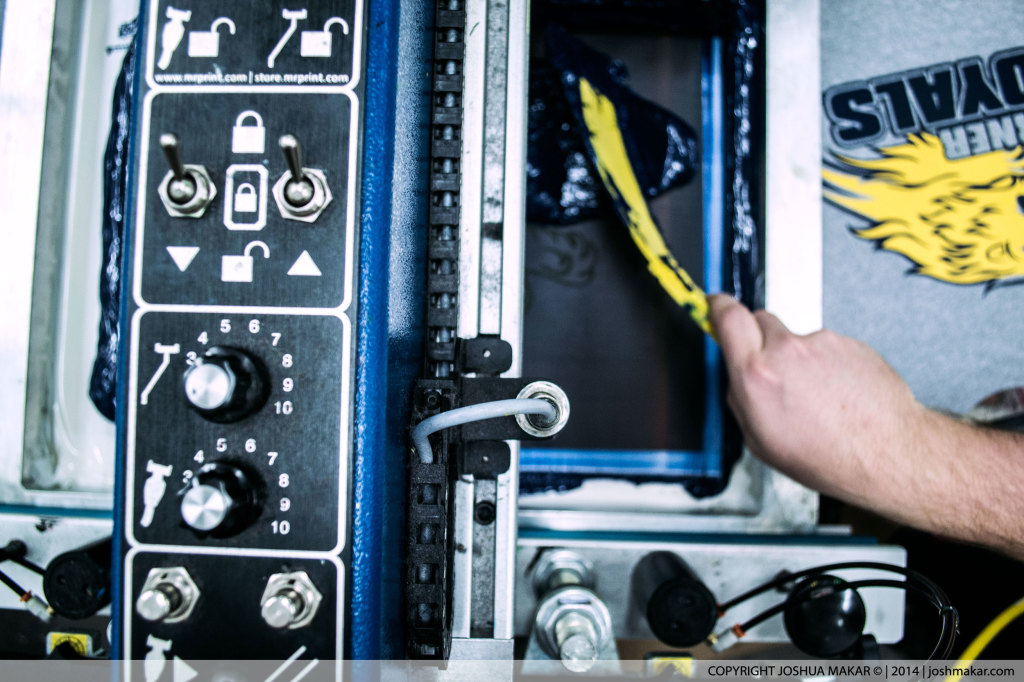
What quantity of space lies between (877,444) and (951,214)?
0.66 m

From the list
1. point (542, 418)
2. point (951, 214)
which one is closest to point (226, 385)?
point (542, 418)

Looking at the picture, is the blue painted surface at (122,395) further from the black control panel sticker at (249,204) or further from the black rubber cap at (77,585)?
the black rubber cap at (77,585)

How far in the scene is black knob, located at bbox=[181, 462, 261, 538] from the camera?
18.8 inches

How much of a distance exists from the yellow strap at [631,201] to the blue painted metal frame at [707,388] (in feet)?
0.32

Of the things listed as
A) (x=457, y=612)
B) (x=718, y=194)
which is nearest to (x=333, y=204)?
(x=457, y=612)

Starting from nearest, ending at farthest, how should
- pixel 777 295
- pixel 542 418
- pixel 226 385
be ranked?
pixel 226 385
pixel 542 418
pixel 777 295

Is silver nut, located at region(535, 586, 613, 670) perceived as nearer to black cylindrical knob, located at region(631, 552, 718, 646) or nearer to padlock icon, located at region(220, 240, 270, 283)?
black cylindrical knob, located at region(631, 552, 718, 646)

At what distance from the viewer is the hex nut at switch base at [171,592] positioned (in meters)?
0.50

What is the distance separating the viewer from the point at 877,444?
32.5 inches

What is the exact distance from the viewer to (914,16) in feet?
3.84

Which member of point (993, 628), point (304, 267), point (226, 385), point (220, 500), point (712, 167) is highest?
point (712, 167)

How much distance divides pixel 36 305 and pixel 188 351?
0.77m

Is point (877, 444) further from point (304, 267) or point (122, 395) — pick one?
point (122, 395)

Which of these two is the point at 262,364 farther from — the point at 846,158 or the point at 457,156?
the point at 846,158
